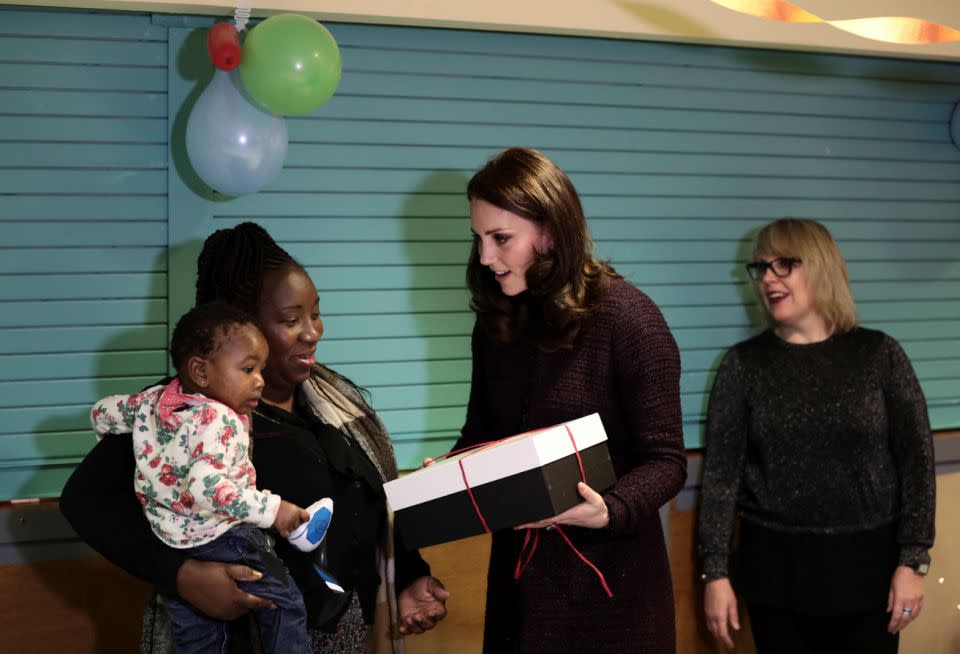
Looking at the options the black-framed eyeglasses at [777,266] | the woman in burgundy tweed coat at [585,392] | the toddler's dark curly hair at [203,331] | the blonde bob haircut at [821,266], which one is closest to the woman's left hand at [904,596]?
the blonde bob haircut at [821,266]

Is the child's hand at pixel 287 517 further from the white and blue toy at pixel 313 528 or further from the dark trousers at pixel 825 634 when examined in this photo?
the dark trousers at pixel 825 634

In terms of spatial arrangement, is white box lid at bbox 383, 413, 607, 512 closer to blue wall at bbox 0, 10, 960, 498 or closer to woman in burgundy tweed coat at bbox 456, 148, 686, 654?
woman in burgundy tweed coat at bbox 456, 148, 686, 654

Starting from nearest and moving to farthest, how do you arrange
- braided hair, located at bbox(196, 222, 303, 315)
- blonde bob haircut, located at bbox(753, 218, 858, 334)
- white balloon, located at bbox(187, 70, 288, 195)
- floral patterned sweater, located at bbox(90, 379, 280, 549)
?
floral patterned sweater, located at bbox(90, 379, 280, 549) < braided hair, located at bbox(196, 222, 303, 315) < white balloon, located at bbox(187, 70, 288, 195) < blonde bob haircut, located at bbox(753, 218, 858, 334)

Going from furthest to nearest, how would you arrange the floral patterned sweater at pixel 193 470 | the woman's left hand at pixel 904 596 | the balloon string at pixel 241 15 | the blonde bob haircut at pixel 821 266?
1. the blonde bob haircut at pixel 821 266
2. the woman's left hand at pixel 904 596
3. the balloon string at pixel 241 15
4. the floral patterned sweater at pixel 193 470

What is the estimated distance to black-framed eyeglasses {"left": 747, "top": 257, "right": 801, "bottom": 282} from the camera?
299cm

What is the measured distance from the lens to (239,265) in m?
1.91

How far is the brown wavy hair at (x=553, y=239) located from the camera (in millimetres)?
1896

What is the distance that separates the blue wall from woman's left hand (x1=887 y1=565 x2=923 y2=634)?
2.79 feet

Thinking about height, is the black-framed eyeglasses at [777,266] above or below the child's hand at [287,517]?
above

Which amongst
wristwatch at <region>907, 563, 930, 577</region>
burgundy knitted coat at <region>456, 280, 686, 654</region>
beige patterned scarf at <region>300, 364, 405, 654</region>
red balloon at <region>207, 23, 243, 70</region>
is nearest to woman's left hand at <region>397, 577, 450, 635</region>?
beige patterned scarf at <region>300, 364, 405, 654</region>

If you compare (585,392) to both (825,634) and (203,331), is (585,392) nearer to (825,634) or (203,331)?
(203,331)

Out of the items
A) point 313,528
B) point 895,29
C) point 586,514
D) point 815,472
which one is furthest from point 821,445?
point 313,528

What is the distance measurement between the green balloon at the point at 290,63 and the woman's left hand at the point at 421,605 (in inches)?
50.8

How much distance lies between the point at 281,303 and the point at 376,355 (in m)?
1.14
